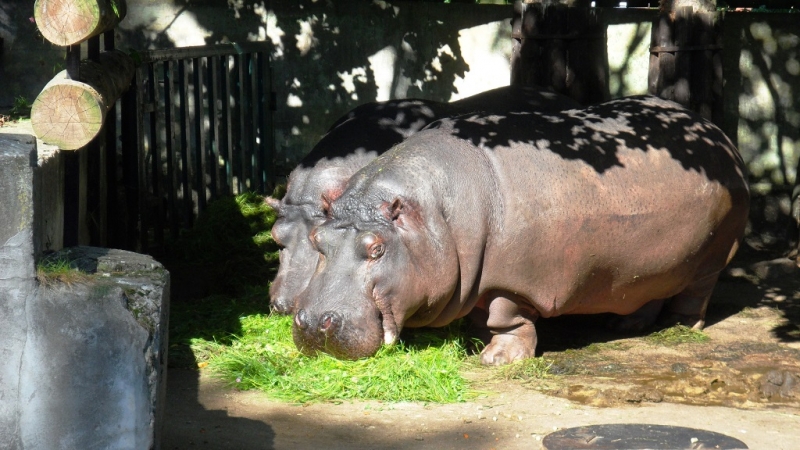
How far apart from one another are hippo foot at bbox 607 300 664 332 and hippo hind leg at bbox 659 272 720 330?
0.13m

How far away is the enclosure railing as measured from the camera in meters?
8.55

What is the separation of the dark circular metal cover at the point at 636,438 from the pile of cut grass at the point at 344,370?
92 cm

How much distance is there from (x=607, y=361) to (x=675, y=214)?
3.47ft

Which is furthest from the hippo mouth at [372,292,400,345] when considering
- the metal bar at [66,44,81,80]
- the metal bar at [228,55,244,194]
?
the metal bar at [228,55,244,194]

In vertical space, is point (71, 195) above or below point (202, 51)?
below

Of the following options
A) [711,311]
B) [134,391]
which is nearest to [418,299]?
[134,391]

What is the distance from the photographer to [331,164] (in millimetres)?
7348

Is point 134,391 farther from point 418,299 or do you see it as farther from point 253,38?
point 253,38

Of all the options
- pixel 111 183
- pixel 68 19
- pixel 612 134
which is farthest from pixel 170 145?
pixel 612 134

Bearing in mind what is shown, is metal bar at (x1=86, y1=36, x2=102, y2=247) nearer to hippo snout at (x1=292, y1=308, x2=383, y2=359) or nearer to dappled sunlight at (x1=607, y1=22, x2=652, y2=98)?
hippo snout at (x1=292, y1=308, x2=383, y2=359)

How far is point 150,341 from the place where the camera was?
4.02 m

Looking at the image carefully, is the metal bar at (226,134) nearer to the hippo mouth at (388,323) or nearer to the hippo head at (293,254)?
the hippo head at (293,254)

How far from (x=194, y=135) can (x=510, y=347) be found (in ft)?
16.2

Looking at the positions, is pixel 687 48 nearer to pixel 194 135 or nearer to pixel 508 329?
pixel 508 329
